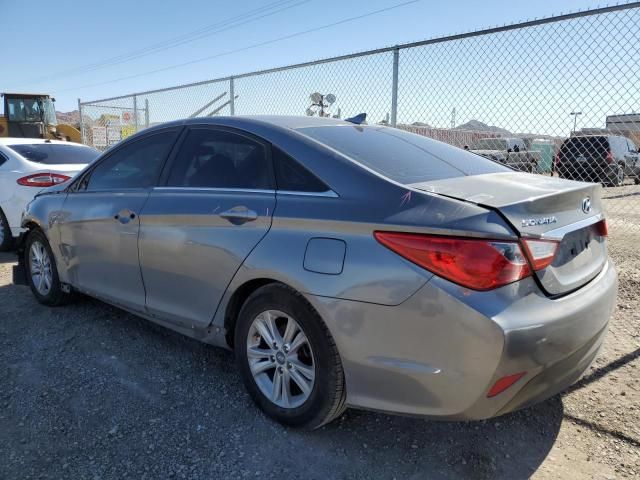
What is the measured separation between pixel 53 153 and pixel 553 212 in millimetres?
6794

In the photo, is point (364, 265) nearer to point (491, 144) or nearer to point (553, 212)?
point (553, 212)

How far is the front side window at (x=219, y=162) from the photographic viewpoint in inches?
114

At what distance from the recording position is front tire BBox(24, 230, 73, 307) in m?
4.48

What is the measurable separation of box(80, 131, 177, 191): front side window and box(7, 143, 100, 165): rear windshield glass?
3.05m

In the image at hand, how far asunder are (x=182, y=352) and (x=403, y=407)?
1.98 meters

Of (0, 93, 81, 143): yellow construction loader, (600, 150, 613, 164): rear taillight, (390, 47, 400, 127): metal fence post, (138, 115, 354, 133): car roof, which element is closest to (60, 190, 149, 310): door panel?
(138, 115, 354, 133): car roof

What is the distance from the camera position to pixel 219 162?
10.3 ft

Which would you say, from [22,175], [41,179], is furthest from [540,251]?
[22,175]

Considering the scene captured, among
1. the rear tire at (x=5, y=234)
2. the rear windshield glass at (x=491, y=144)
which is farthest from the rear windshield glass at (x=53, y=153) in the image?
the rear windshield glass at (x=491, y=144)

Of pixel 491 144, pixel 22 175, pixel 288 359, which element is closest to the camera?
pixel 288 359

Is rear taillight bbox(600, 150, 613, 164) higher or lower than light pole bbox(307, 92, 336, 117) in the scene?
lower

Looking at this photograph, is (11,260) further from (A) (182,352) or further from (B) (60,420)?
(B) (60,420)

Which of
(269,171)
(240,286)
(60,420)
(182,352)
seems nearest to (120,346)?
(182,352)

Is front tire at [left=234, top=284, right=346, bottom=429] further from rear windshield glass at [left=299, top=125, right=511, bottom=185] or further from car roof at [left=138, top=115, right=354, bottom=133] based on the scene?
car roof at [left=138, top=115, right=354, bottom=133]
